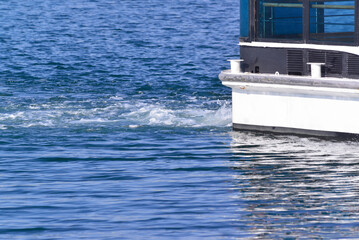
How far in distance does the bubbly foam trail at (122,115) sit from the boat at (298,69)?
1437mm

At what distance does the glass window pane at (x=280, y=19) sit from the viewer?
18547mm

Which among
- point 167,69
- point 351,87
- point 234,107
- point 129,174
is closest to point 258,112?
point 234,107

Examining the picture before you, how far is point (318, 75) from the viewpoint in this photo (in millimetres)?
17594

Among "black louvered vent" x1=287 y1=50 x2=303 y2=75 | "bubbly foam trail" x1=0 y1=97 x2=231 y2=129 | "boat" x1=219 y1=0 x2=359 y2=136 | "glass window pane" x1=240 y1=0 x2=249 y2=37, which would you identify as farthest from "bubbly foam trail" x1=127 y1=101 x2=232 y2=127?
"black louvered vent" x1=287 y1=50 x2=303 y2=75

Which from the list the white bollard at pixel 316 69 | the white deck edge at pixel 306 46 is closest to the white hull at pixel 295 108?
the white bollard at pixel 316 69

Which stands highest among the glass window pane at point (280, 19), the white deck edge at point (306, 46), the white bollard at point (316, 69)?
the glass window pane at point (280, 19)

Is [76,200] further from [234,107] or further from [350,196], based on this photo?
[234,107]

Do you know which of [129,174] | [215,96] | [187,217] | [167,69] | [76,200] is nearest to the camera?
[187,217]

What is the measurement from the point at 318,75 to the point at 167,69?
42.9 feet

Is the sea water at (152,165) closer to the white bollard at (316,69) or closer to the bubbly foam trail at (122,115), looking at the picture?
the bubbly foam trail at (122,115)

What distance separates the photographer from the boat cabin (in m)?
17.6

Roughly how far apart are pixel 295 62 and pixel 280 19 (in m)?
1.00

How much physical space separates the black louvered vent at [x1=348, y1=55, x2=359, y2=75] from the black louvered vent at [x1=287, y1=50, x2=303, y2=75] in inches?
36.5

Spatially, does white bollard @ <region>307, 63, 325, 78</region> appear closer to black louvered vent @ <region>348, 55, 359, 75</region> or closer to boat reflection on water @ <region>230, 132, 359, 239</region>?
black louvered vent @ <region>348, 55, 359, 75</region>
